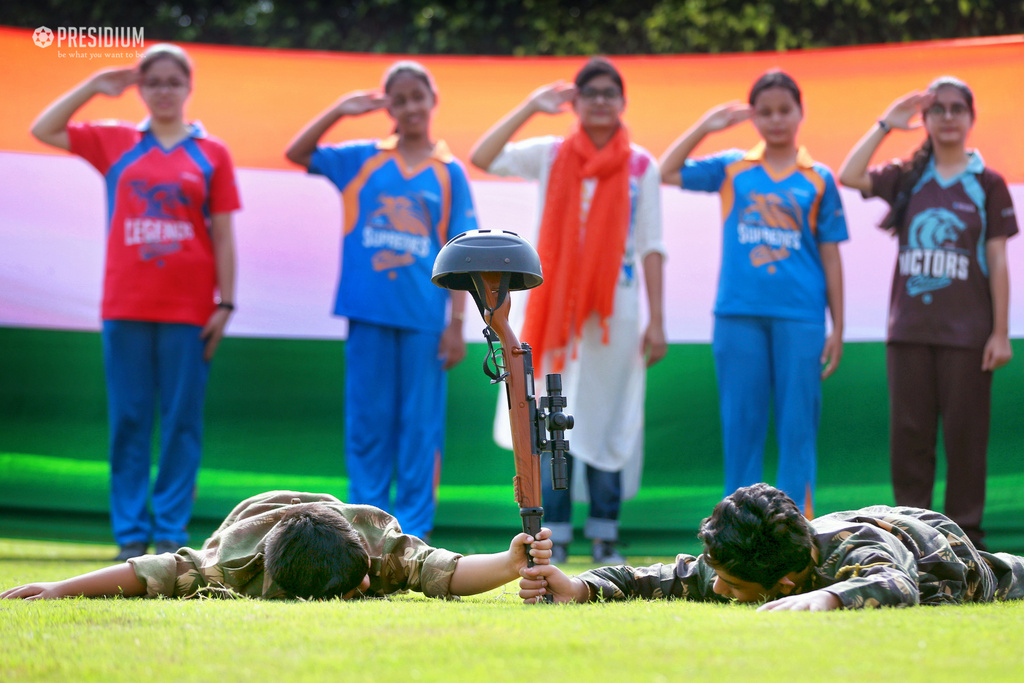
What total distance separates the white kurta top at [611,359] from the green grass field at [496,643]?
207cm

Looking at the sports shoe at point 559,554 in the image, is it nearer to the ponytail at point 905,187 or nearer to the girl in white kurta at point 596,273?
the girl in white kurta at point 596,273

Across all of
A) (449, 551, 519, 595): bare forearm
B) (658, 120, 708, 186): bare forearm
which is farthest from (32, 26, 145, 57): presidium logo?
(449, 551, 519, 595): bare forearm

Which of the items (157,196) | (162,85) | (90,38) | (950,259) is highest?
(90,38)

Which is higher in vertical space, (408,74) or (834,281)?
(408,74)

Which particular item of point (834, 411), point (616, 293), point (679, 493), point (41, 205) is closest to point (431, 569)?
point (616, 293)

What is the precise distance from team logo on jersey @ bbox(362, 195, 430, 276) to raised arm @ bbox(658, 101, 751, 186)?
1116mm

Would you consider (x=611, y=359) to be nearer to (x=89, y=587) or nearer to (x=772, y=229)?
(x=772, y=229)

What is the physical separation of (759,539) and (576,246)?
2375mm

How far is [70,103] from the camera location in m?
4.66

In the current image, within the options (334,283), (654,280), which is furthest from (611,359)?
(334,283)

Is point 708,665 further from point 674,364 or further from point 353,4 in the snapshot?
point 353,4

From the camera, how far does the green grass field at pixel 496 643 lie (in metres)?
1.66

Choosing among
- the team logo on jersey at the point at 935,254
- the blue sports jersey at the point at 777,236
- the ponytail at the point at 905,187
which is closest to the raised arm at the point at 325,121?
the blue sports jersey at the point at 777,236

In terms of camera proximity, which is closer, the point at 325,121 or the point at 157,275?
the point at 157,275
